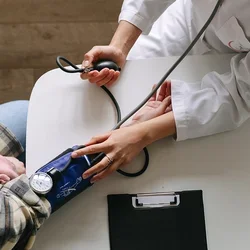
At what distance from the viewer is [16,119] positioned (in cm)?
95

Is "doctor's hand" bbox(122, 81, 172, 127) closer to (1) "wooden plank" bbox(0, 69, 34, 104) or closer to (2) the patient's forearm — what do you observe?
(2) the patient's forearm

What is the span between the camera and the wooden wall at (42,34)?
56.8 inches

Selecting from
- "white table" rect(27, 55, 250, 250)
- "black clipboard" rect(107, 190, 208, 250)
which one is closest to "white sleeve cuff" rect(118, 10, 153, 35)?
"white table" rect(27, 55, 250, 250)

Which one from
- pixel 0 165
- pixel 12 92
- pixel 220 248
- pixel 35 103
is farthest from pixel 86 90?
pixel 12 92

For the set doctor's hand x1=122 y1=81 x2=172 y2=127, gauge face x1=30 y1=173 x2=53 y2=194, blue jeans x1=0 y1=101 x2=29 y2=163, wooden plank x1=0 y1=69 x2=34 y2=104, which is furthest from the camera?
wooden plank x1=0 y1=69 x2=34 y2=104

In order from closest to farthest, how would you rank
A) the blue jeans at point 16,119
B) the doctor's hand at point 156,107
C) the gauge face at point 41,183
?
the gauge face at point 41,183 → the doctor's hand at point 156,107 → the blue jeans at point 16,119

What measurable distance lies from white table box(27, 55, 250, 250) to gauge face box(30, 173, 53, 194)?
0.06m

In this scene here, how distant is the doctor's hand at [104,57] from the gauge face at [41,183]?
209 mm

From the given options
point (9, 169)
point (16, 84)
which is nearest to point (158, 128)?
point (9, 169)

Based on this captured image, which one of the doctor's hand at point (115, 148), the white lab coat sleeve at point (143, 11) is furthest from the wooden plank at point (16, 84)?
the doctor's hand at point (115, 148)

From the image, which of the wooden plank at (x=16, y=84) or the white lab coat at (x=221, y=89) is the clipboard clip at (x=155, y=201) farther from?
the wooden plank at (x=16, y=84)

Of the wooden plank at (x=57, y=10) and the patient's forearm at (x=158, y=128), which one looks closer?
the patient's forearm at (x=158, y=128)

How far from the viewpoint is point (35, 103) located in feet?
2.68

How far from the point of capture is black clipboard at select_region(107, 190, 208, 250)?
735 mm
